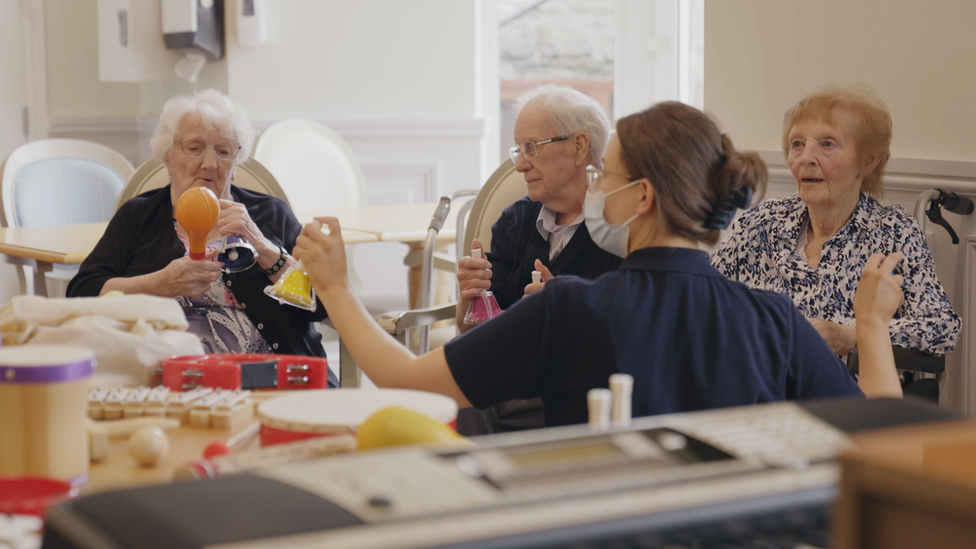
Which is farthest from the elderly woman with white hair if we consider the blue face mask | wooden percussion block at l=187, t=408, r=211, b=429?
wooden percussion block at l=187, t=408, r=211, b=429

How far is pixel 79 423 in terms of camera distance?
3.24 feet

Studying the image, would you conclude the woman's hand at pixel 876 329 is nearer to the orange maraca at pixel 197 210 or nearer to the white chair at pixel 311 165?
the orange maraca at pixel 197 210

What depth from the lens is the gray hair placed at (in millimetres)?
2426

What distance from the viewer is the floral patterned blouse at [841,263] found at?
7.29ft

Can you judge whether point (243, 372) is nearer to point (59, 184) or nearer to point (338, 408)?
point (338, 408)

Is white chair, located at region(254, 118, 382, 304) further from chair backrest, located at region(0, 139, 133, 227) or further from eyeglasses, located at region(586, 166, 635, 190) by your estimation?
eyeglasses, located at region(586, 166, 635, 190)

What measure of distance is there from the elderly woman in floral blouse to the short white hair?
1.35 m

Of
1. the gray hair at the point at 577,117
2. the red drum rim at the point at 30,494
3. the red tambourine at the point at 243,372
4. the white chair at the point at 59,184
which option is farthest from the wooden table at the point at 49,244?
the red drum rim at the point at 30,494

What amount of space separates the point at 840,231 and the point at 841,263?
8 cm

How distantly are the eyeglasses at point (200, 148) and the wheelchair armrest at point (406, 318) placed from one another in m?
0.57

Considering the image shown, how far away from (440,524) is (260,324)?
6.25 feet

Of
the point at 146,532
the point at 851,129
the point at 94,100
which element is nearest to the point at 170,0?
the point at 94,100

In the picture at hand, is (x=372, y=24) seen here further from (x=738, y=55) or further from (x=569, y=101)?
(x=569, y=101)

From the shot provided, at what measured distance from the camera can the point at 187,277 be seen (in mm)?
2184
